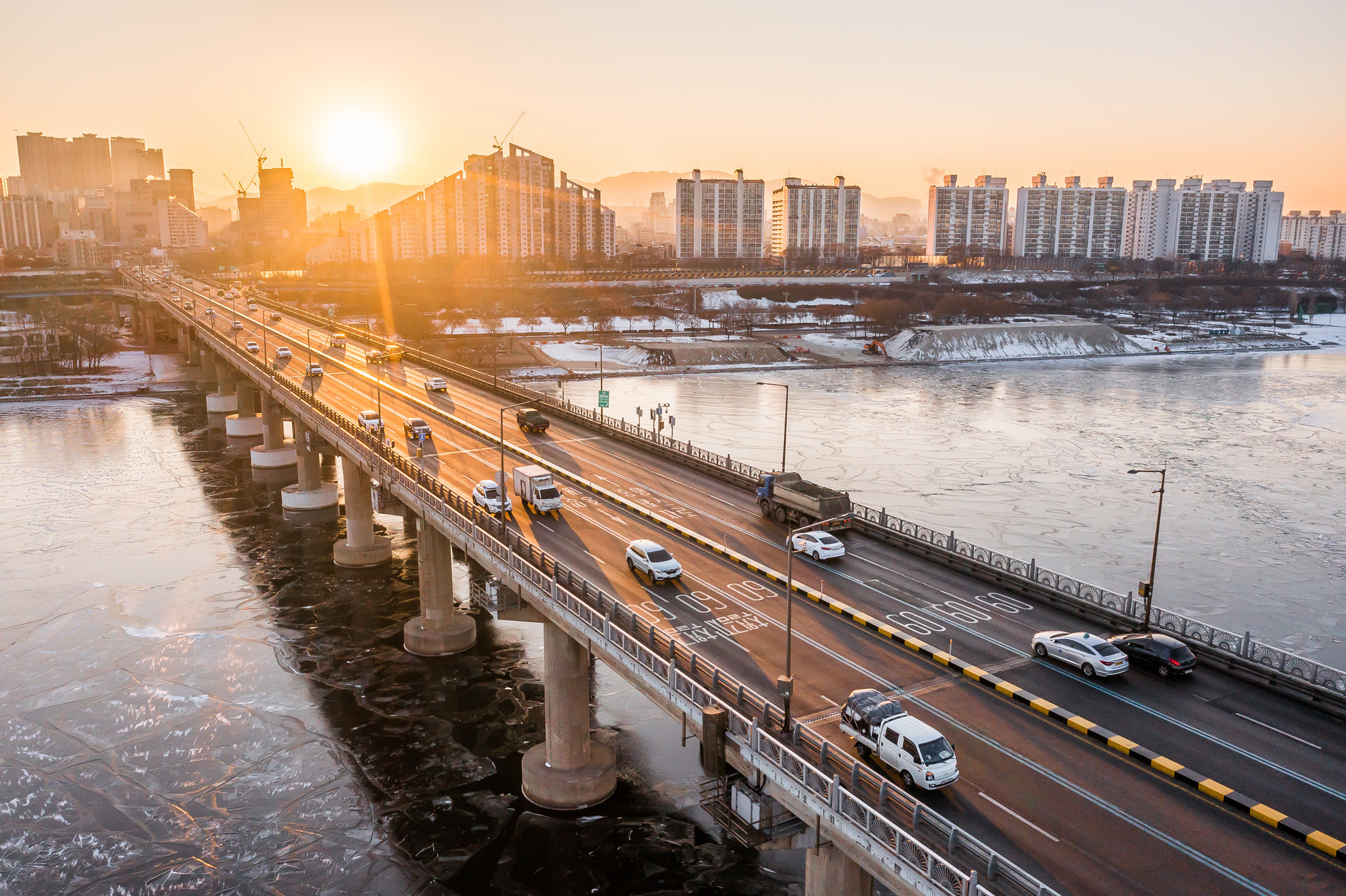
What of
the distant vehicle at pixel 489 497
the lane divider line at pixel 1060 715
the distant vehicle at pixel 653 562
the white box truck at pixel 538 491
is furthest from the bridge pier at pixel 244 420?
the distant vehicle at pixel 653 562

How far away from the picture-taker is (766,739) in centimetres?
2145

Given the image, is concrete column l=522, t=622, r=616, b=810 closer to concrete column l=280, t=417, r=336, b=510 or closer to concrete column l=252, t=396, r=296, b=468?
concrete column l=280, t=417, r=336, b=510

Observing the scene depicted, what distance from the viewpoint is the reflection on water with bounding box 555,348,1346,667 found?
172 ft

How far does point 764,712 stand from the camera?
23.4 meters

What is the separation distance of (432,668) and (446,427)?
20734 millimetres

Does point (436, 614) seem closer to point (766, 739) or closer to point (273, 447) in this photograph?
point (766, 739)

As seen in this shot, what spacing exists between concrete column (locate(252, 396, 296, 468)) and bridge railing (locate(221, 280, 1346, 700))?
101 ft

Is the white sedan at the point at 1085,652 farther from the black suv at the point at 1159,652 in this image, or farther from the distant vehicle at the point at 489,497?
the distant vehicle at the point at 489,497

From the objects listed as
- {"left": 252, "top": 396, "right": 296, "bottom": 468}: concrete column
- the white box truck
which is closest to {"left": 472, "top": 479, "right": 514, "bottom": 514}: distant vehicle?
the white box truck

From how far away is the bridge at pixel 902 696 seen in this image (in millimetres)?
19062

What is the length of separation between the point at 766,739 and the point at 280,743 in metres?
26.4

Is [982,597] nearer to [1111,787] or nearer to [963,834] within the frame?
[1111,787]

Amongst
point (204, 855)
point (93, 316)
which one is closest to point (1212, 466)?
point (204, 855)

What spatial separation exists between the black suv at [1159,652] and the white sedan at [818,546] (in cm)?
1122
